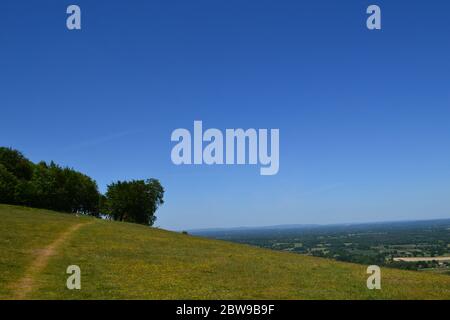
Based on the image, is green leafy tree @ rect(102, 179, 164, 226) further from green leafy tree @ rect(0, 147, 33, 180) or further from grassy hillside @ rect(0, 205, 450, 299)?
grassy hillside @ rect(0, 205, 450, 299)

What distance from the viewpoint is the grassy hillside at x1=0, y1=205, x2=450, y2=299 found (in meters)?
24.3

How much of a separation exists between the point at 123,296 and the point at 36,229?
1371 inches

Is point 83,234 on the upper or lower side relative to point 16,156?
lower

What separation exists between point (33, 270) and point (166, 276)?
→ 342 inches

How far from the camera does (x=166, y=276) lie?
1203 inches

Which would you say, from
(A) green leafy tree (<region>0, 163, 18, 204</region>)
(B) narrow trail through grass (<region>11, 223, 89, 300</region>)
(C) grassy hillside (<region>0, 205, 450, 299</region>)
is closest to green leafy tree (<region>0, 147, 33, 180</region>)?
(A) green leafy tree (<region>0, 163, 18, 204</region>)

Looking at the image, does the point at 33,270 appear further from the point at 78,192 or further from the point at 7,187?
the point at 78,192

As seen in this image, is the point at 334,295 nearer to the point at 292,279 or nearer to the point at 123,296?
the point at 292,279

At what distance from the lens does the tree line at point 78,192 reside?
115938mm

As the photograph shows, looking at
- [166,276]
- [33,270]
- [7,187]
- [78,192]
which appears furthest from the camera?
[78,192]

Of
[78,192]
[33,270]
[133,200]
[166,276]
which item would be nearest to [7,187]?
[78,192]
